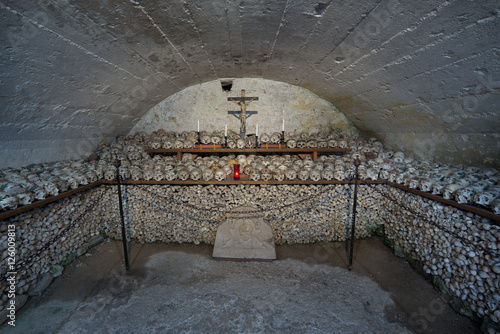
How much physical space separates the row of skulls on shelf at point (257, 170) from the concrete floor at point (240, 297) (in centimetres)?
130

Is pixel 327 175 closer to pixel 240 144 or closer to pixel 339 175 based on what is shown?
pixel 339 175

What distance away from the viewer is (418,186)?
11.3 feet

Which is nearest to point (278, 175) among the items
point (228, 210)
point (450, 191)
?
point (228, 210)

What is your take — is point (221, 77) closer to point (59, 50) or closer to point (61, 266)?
point (59, 50)

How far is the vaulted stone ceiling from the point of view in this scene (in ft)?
7.29

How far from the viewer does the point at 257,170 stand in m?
4.21

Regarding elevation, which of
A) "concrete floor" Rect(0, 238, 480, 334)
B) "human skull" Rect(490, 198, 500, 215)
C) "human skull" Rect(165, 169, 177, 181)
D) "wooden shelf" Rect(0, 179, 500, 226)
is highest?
"human skull" Rect(165, 169, 177, 181)

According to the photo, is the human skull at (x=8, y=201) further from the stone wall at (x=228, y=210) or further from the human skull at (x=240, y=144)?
the human skull at (x=240, y=144)

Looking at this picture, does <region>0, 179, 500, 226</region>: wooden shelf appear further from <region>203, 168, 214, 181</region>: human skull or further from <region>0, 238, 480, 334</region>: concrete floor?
<region>0, 238, 480, 334</region>: concrete floor

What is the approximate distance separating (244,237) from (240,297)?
1121 millimetres

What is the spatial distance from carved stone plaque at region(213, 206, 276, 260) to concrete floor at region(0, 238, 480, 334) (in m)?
0.17

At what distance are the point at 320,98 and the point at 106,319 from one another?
5.55m

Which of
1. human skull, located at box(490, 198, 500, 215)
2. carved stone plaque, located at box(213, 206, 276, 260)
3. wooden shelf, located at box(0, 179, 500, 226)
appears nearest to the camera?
human skull, located at box(490, 198, 500, 215)

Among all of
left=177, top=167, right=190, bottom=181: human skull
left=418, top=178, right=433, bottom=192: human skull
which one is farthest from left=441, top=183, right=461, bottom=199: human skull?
left=177, top=167, right=190, bottom=181: human skull
